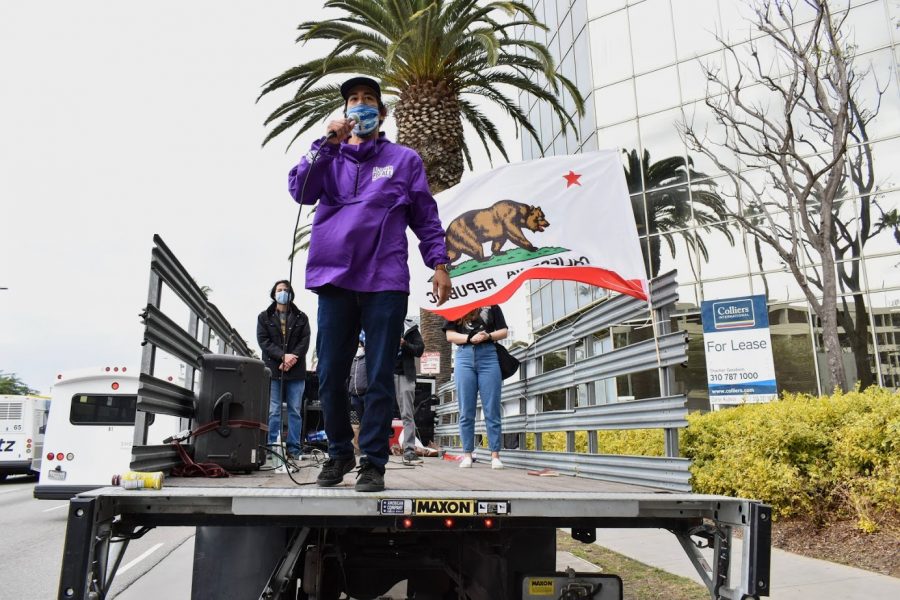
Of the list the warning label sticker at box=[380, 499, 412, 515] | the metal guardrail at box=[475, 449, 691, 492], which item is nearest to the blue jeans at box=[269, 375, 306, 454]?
the metal guardrail at box=[475, 449, 691, 492]

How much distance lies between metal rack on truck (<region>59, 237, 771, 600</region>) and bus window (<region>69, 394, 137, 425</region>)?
10744 millimetres

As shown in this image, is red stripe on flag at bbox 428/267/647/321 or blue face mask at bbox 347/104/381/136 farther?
red stripe on flag at bbox 428/267/647/321

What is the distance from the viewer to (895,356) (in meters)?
18.0

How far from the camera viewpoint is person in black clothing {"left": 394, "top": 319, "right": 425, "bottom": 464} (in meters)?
7.53

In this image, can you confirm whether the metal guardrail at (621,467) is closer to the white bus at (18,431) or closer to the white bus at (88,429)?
the white bus at (88,429)

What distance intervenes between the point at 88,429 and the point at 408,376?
31.8ft

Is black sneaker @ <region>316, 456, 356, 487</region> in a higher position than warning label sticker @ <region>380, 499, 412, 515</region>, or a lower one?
higher

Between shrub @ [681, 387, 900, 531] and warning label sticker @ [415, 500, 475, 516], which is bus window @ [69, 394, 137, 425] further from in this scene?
warning label sticker @ [415, 500, 475, 516]

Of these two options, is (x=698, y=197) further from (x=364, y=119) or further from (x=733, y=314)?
(x=364, y=119)

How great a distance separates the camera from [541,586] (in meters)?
3.27

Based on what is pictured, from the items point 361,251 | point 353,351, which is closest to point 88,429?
point 353,351

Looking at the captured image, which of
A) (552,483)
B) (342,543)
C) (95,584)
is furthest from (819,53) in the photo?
(95,584)

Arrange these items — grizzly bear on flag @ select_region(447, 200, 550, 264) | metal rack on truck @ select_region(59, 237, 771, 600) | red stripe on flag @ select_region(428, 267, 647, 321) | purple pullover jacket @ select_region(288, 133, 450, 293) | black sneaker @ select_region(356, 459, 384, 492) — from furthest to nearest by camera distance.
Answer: grizzly bear on flag @ select_region(447, 200, 550, 264)
red stripe on flag @ select_region(428, 267, 647, 321)
purple pullover jacket @ select_region(288, 133, 450, 293)
black sneaker @ select_region(356, 459, 384, 492)
metal rack on truck @ select_region(59, 237, 771, 600)

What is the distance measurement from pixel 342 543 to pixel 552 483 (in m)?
1.24
